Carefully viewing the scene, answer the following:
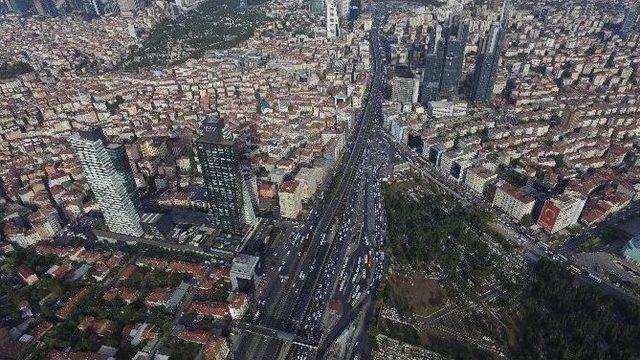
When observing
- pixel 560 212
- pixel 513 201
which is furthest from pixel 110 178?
pixel 560 212

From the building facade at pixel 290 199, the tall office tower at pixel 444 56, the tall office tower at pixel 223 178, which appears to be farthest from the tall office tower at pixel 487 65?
the tall office tower at pixel 223 178

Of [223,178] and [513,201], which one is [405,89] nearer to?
[513,201]

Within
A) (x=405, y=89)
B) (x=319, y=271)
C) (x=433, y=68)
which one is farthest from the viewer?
(x=405, y=89)

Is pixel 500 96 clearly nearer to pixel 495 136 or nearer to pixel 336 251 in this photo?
pixel 495 136

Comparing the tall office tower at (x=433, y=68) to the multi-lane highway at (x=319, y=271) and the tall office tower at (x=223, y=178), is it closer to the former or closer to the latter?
the multi-lane highway at (x=319, y=271)

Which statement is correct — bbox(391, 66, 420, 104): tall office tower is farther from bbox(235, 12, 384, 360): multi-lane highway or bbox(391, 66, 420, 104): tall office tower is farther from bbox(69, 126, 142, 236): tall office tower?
bbox(69, 126, 142, 236): tall office tower

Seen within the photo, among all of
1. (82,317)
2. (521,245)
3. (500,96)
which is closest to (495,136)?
(500,96)
